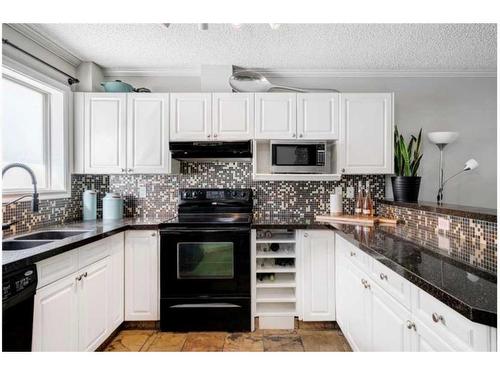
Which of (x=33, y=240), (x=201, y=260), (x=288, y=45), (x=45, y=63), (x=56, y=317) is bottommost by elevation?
(x=56, y=317)

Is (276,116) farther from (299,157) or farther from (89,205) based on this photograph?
(89,205)

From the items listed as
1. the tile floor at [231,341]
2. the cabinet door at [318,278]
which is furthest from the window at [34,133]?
the cabinet door at [318,278]

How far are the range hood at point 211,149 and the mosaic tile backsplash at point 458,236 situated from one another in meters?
1.39

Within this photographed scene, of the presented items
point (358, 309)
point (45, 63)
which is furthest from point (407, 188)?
point (45, 63)

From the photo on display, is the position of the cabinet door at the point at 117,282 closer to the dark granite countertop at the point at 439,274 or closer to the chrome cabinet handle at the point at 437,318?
the dark granite countertop at the point at 439,274

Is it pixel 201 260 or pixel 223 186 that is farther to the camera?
pixel 223 186

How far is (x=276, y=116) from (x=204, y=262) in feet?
4.75

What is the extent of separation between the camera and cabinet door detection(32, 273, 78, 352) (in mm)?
1376

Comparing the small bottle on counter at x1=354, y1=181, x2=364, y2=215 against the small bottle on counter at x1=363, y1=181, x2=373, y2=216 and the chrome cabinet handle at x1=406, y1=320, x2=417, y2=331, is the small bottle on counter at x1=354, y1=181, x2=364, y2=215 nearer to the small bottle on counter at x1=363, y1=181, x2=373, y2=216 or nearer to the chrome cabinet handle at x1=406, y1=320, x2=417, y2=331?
the small bottle on counter at x1=363, y1=181, x2=373, y2=216

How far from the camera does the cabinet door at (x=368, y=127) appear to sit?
2.59 meters

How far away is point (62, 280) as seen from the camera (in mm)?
1545

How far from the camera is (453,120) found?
116 inches

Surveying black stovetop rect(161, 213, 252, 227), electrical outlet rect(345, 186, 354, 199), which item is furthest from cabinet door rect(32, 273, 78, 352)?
electrical outlet rect(345, 186, 354, 199)

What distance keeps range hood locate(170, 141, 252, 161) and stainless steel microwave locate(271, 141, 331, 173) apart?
258 millimetres
